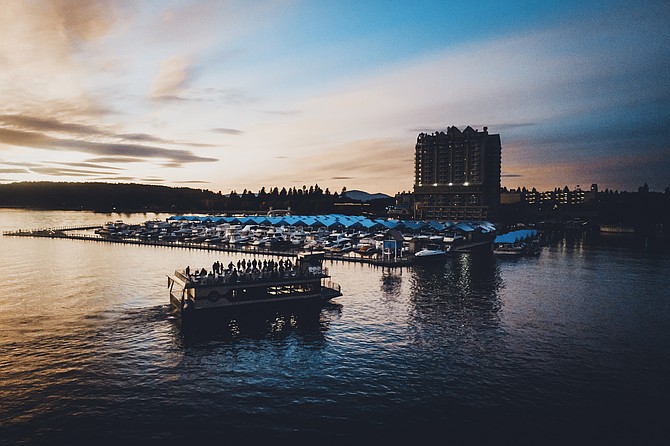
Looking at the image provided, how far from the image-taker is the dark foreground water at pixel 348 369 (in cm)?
2802

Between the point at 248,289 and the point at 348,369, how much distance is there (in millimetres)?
20398

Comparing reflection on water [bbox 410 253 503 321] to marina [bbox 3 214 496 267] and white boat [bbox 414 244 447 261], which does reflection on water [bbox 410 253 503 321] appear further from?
marina [bbox 3 214 496 267]

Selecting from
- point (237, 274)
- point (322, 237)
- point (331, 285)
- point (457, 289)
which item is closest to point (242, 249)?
point (322, 237)

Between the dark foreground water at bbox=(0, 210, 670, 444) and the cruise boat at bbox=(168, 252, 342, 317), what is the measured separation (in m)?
2.54

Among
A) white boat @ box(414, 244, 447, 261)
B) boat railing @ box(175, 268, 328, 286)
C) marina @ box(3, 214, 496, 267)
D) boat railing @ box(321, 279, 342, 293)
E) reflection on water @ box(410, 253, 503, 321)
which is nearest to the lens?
boat railing @ box(175, 268, 328, 286)

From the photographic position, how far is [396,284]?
72438 mm

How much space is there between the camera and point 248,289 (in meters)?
53.1

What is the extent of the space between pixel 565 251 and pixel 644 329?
3380 inches

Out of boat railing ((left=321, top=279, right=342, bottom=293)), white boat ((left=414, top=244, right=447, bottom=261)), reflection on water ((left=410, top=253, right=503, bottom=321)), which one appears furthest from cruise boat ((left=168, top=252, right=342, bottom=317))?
white boat ((left=414, top=244, right=447, bottom=261))

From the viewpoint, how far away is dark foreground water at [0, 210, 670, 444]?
91.9 ft

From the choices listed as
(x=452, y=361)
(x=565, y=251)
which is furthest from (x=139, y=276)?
(x=565, y=251)

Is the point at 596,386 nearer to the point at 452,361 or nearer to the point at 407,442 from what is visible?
the point at 452,361

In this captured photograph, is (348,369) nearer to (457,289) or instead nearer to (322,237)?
(457,289)

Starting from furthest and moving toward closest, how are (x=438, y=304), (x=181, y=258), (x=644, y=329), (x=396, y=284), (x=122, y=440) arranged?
(x=181, y=258), (x=396, y=284), (x=438, y=304), (x=644, y=329), (x=122, y=440)
